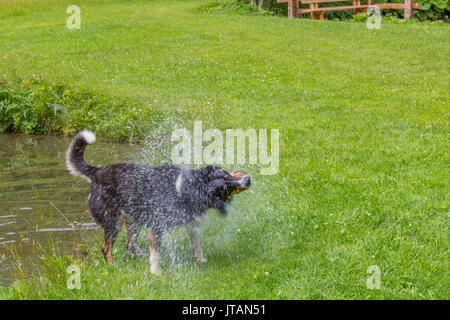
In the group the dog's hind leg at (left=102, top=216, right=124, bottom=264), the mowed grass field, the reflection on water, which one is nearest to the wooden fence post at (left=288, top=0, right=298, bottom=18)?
the mowed grass field

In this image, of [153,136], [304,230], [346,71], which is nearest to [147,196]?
[304,230]

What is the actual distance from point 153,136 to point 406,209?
5.77 m

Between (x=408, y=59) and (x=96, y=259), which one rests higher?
(x=408, y=59)

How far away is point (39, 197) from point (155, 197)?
3229mm

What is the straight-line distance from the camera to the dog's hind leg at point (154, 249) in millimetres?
4910

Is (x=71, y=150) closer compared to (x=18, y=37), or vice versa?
(x=71, y=150)

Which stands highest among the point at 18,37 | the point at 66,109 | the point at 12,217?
the point at 18,37

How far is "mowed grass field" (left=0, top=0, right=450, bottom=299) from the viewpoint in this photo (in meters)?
4.50

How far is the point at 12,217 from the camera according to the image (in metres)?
6.98

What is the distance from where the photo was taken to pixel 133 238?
5.60 metres

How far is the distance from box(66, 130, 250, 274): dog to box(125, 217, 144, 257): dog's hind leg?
0.34 ft

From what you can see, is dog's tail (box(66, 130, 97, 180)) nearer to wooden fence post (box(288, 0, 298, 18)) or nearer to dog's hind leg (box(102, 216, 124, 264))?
dog's hind leg (box(102, 216, 124, 264))

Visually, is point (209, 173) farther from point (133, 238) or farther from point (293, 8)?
point (293, 8)
